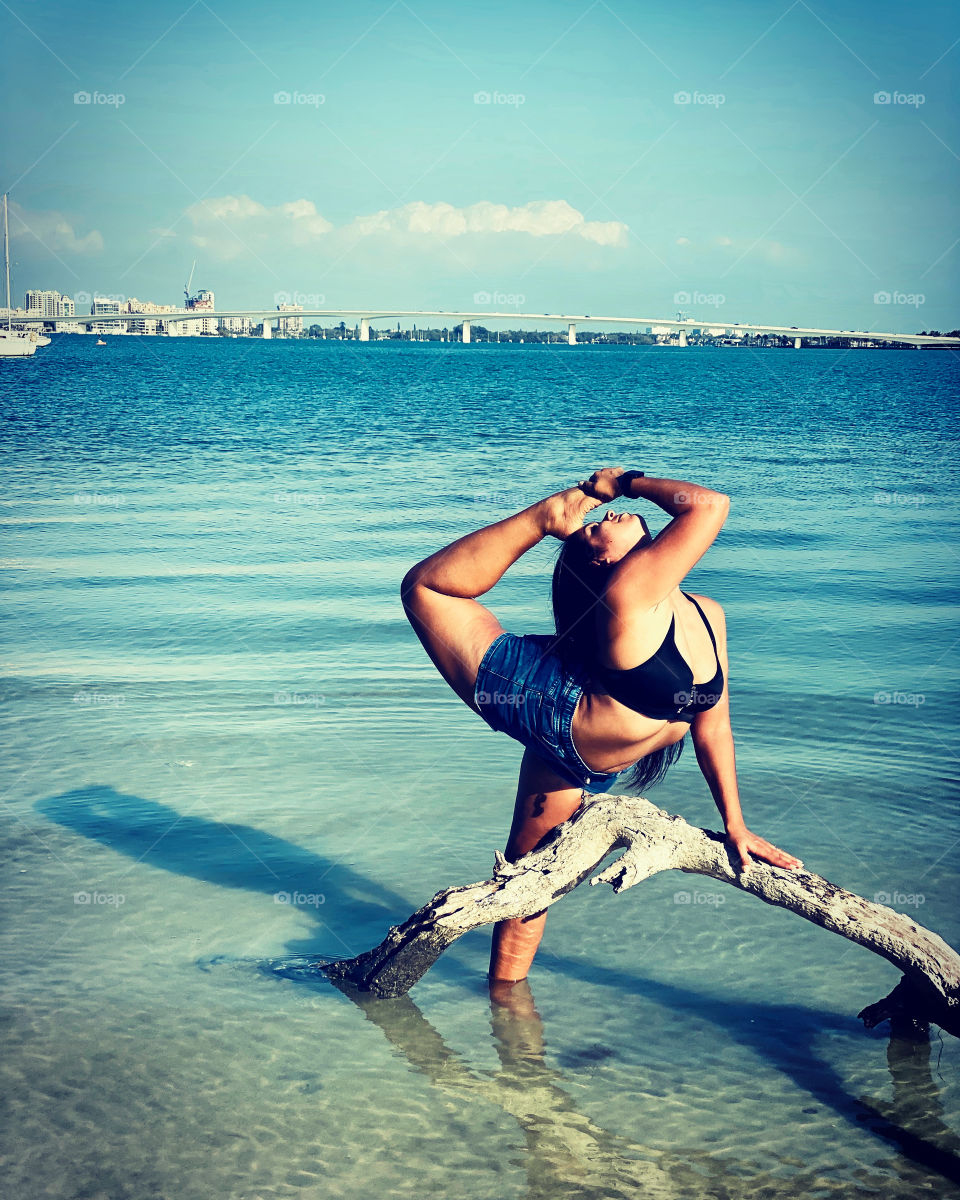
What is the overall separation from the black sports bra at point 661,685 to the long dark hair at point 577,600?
88 mm

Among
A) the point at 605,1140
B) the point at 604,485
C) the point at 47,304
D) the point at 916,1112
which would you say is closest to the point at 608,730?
the point at 604,485

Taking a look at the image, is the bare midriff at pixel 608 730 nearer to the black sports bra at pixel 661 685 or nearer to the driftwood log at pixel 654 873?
the black sports bra at pixel 661 685

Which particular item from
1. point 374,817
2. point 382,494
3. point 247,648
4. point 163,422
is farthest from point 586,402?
point 374,817

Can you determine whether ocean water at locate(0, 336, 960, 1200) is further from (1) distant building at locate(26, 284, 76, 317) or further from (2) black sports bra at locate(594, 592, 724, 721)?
(1) distant building at locate(26, 284, 76, 317)

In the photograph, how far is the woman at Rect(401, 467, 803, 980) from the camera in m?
2.83

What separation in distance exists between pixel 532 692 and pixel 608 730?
0.24 meters

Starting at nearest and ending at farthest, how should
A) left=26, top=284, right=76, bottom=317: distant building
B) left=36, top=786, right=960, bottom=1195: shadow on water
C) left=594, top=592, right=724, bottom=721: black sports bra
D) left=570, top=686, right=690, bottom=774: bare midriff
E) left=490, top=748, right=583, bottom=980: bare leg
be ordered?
1. left=594, top=592, right=724, bottom=721: black sports bra
2. left=570, top=686, right=690, bottom=774: bare midriff
3. left=36, top=786, right=960, bottom=1195: shadow on water
4. left=490, top=748, right=583, bottom=980: bare leg
5. left=26, top=284, right=76, bottom=317: distant building

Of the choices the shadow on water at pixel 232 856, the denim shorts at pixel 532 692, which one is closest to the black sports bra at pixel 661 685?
the denim shorts at pixel 532 692

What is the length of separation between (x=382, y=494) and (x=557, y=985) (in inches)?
555

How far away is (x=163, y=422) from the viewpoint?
106 feet

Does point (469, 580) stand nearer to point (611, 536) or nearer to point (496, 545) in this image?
point (496, 545)

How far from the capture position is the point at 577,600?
10.2ft

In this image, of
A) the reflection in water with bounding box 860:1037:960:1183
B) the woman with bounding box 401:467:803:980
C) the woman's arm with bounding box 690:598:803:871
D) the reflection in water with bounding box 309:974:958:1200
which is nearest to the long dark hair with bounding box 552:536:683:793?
the woman with bounding box 401:467:803:980

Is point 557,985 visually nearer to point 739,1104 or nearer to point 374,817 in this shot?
point 739,1104
